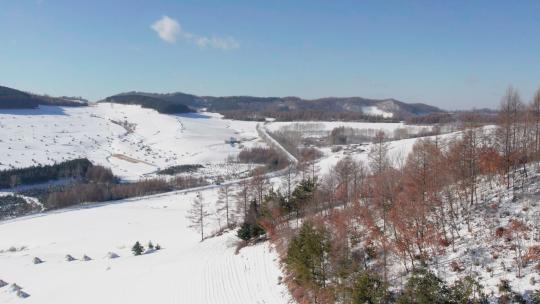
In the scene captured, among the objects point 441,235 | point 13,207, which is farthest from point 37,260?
point 441,235

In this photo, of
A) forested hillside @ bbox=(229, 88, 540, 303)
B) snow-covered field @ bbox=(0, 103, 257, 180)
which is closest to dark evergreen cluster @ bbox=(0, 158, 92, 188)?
snow-covered field @ bbox=(0, 103, 257, 180)

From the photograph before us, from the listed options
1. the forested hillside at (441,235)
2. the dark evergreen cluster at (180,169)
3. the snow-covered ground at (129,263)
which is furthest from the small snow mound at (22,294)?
the dark evergreen cluster at (180,169)

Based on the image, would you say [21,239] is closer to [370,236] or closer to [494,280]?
[370,236]

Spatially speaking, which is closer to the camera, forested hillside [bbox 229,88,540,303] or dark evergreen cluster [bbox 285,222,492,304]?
dark evergreen cluster [bbox 285,222,492,304]

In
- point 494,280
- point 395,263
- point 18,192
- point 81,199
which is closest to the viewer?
point 494,280

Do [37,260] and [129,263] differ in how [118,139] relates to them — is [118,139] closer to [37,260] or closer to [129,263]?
[37,260]

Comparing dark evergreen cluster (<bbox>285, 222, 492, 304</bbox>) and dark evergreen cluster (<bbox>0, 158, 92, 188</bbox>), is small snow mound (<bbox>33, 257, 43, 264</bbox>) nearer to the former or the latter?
dark evergreen cluster (<bbox>285, 222, 492, 304</bbox>)

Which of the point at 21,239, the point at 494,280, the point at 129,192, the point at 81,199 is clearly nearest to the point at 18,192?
the point at 81,199
